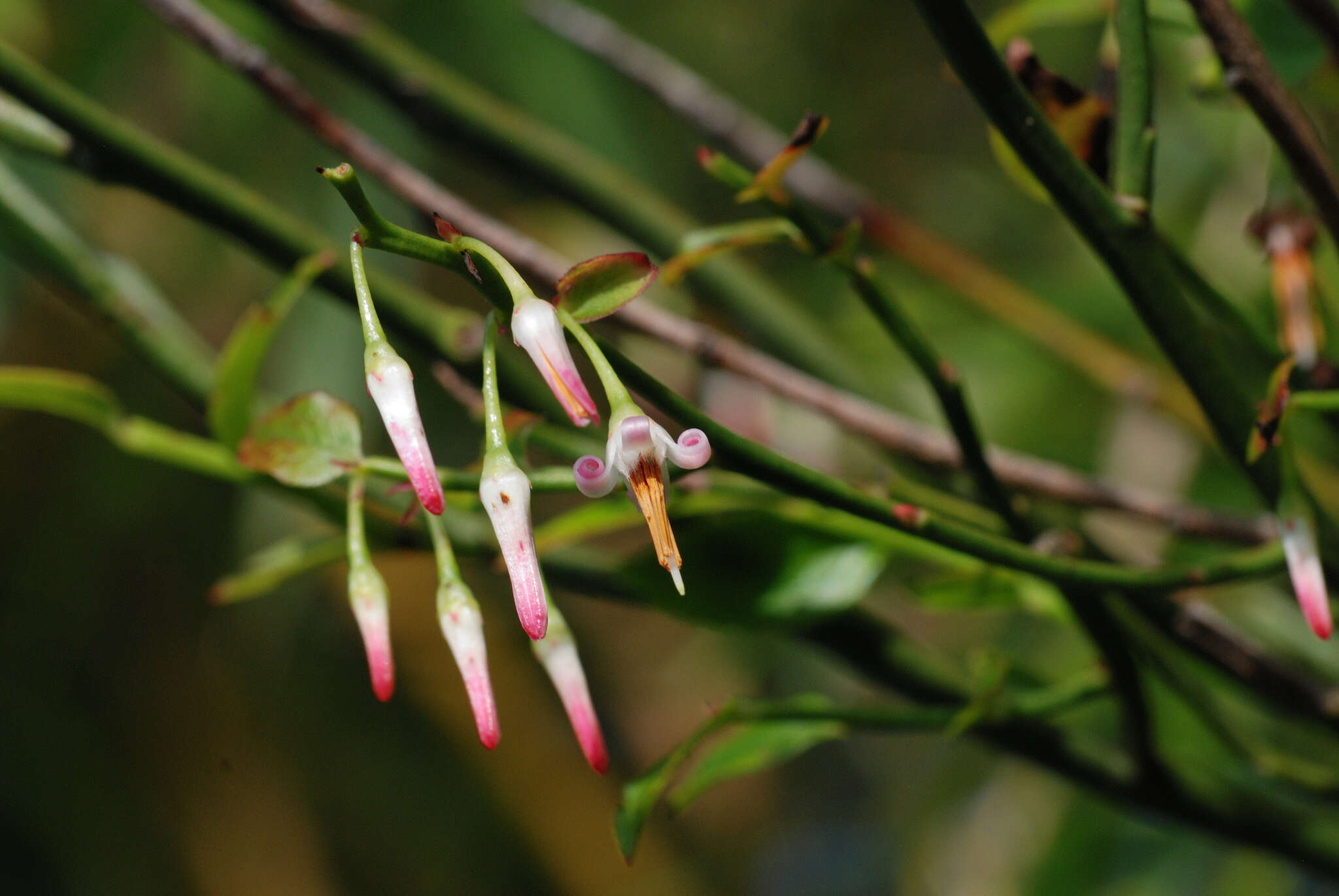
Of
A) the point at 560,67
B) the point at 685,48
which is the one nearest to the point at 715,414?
the point at 560,67

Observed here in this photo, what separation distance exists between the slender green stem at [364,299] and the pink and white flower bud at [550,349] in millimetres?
16

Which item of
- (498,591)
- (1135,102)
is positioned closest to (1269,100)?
(1135,102)

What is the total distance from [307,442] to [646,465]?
0.06 metres

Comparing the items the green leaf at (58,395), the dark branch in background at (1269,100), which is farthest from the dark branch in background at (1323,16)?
the green leaf at (58,395)

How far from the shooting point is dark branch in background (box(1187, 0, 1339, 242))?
16 centimetres

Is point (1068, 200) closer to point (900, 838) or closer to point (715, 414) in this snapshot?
point (715, 414)

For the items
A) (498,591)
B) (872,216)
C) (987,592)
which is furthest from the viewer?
(498,591)

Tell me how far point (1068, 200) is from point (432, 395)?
2.18 feet

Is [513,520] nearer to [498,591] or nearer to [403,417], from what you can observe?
[403,417]

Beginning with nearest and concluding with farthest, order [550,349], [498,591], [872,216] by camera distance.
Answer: [550,349] < [872,216] < [498,591]

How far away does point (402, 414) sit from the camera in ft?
0.40

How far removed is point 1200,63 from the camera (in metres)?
0.23

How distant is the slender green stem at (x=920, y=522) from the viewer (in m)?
0.12

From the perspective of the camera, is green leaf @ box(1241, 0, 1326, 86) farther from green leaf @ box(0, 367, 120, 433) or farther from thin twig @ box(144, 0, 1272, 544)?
green leaf @ box(0, 367, 120, 433)
